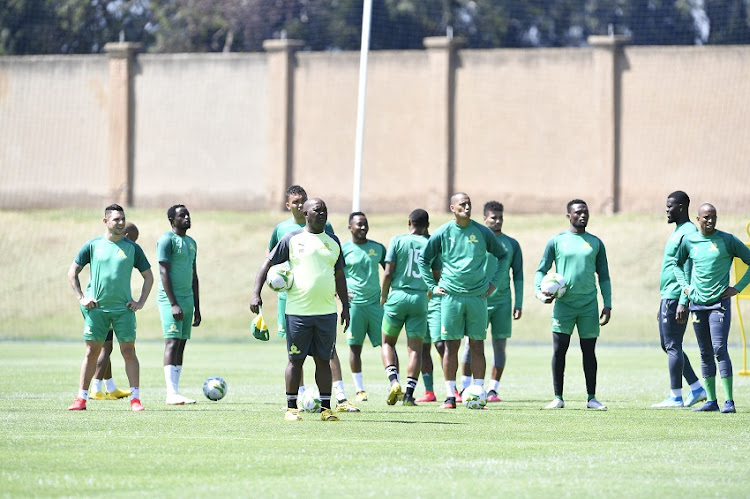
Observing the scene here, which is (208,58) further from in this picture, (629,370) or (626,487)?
(626,487)

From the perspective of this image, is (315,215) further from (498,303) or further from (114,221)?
(498,303)

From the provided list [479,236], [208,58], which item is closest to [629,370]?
[479,236]

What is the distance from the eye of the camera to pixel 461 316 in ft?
51.2

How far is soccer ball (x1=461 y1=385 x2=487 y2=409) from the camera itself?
50.5 ft

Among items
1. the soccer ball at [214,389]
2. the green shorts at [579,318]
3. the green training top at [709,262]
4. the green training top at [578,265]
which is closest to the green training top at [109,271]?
the soccer ball at [214,389]

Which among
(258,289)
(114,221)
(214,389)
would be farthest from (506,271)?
(114,221)

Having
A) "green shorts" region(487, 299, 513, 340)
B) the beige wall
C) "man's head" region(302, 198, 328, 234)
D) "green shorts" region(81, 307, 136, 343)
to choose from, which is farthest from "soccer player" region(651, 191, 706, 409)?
the beige wall

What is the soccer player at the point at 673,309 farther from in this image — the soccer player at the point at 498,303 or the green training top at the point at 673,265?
the soccer player at the point at 498,303

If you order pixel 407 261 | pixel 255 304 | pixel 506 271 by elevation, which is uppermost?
pixel 407 261

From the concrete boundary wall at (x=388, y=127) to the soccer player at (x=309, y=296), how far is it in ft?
96.5

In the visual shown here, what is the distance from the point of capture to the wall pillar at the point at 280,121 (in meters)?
45.0

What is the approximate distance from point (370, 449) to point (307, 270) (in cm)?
272

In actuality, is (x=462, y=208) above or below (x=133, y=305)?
above

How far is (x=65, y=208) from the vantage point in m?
47.0
